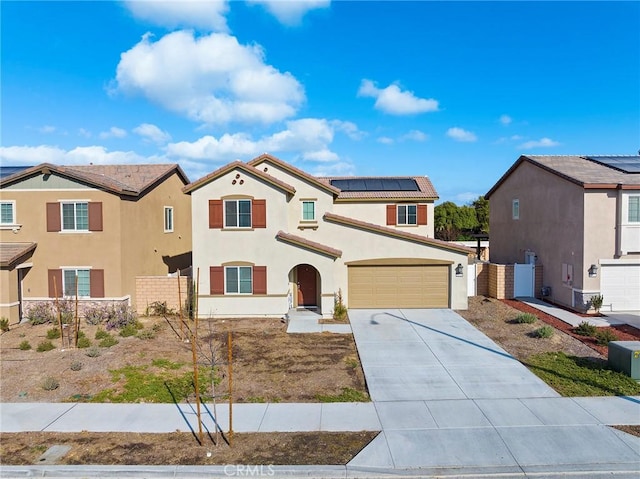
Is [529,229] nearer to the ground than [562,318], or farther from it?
farther from it

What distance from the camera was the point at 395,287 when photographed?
2058cm

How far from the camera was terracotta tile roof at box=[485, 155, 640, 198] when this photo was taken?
1861 cm

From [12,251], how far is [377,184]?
1855cm

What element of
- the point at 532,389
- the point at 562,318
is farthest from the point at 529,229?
the point at 532,389

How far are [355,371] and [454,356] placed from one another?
3.50 meters

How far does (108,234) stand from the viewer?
1894cm

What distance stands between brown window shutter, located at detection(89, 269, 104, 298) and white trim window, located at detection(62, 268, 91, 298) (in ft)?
0.62

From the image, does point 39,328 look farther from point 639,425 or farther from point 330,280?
point 639,425

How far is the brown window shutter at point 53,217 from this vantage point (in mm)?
19047

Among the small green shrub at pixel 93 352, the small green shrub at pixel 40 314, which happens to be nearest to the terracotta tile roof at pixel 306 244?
the small green shrub at pixel 93 352

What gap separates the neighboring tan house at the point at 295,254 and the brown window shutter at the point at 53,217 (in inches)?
227

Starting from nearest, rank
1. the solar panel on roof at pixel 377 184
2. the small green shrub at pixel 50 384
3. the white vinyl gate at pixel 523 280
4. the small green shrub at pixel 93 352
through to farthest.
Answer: the small green shrub at pixel 50 384 < the small green shrub at pixel 93 352 < the white vinyl gate at pixel 523 280 < the solar panel on roof at pixel 377 184

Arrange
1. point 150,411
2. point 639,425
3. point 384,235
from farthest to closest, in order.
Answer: point 384,235, point 150,411, point 639,425

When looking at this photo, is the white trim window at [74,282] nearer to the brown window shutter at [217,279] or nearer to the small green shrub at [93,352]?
the brown window shutter at [217,279]
